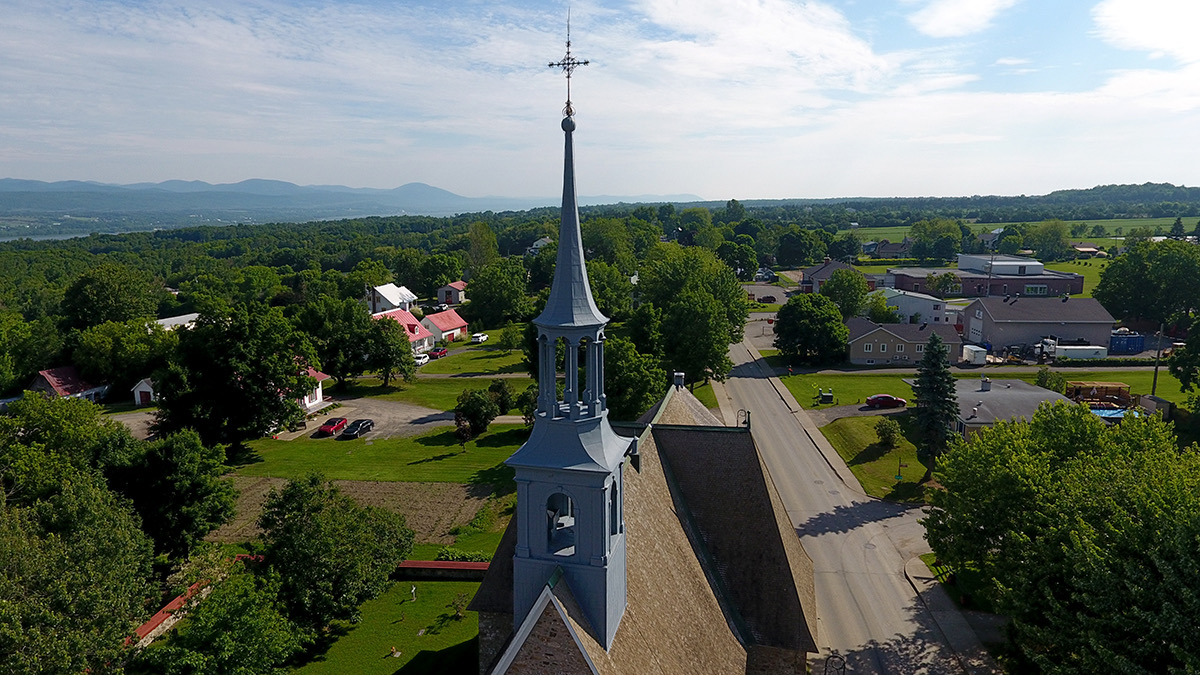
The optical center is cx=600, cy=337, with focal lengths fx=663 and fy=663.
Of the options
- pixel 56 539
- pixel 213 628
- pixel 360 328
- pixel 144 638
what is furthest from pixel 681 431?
pixel 360 328

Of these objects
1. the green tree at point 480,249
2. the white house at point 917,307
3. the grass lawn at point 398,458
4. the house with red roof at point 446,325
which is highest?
the green tree at point 480,249

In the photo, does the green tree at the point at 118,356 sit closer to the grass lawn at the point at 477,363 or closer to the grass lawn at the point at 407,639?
the grass lawn at the point at 477,363

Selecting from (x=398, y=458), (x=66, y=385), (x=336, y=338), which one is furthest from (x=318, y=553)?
(x=66, y=385)

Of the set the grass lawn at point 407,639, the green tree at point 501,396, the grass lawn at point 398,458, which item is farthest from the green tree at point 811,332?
the grass lawn at point 407,639

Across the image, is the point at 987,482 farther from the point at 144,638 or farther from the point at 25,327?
the point at 25,327

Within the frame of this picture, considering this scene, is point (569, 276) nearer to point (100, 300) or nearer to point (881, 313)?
point (881, 313)

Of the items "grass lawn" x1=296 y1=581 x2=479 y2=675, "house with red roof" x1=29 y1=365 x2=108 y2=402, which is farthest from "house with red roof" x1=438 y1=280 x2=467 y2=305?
"grass lawn" x1=296 y1=581 x2=479 y2=675

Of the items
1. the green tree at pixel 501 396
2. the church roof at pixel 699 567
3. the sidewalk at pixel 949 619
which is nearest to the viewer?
the church roof at pixel 699 567
